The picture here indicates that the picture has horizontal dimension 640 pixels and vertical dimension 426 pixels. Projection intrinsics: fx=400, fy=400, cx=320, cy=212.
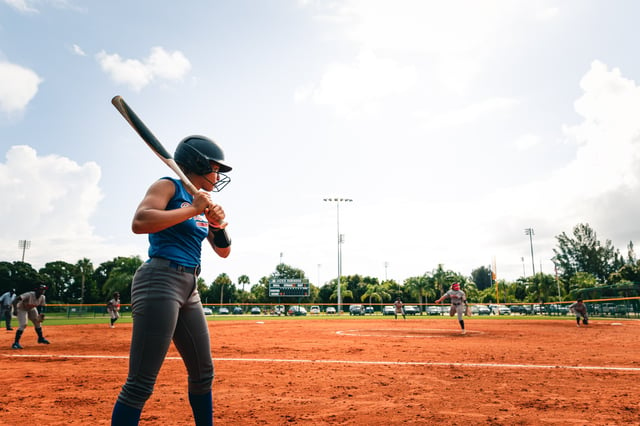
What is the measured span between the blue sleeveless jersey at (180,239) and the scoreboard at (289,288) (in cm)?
5729

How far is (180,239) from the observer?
286 cm

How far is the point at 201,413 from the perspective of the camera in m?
2.92

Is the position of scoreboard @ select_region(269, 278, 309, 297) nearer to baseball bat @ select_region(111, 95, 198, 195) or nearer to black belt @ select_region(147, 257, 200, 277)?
baseball bat @ select_region(111, 95, 198, 195)

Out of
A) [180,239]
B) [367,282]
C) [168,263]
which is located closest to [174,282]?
[168,263]

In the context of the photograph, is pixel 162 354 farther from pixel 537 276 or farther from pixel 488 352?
pixel 537 276

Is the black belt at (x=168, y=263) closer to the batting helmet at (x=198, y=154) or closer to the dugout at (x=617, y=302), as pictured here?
the batting helmet at (x=198, y=154)

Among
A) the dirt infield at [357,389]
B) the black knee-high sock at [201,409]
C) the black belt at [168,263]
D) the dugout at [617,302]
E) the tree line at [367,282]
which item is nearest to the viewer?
the black belt at [168,263]

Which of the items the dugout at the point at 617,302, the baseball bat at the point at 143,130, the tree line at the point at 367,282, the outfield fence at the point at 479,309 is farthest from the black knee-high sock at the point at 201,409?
the tree line at the point at 367,282

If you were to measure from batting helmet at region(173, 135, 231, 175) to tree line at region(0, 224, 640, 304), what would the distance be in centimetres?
6917

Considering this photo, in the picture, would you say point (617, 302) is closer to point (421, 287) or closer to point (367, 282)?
point (421, 287)

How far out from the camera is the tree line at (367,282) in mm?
72812

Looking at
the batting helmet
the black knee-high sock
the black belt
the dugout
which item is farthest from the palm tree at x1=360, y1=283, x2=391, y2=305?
the black belt

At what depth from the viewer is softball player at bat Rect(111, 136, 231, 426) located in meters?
2.56

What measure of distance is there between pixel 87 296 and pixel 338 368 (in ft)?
319
